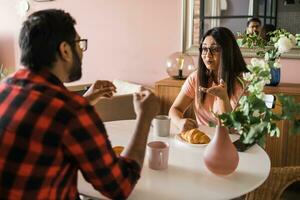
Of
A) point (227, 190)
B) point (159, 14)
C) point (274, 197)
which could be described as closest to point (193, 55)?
point (159, 14)

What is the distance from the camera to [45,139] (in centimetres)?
79

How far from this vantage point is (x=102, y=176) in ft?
2.78

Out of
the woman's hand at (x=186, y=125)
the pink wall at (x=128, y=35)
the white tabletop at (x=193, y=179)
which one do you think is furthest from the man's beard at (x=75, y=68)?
the pink wall at (x=128, y=35)

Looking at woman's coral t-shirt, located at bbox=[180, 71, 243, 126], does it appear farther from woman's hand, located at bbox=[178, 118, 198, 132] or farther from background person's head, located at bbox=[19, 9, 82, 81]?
background person's head, located at bbox=[19, 9, 82, 81]

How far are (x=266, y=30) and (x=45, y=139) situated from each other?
223 cm

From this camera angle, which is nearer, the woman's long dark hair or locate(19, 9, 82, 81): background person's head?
locate(19, 9, 82, 81): background person's head

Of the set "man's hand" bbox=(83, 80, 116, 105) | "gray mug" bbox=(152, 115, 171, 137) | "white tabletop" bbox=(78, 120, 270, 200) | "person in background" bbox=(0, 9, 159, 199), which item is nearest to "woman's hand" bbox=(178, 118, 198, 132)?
"gray mug" bbox=(152, 115, 171, 137)

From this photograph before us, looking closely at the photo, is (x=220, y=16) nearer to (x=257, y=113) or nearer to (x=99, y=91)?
(x=99, y=91)

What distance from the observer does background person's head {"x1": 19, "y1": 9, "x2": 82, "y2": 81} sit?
0.85 m

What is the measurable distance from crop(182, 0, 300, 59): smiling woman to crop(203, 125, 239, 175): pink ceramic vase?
5.63 feet

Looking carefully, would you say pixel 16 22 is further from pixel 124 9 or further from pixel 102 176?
pixel 102 176

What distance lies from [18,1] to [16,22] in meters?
0.22

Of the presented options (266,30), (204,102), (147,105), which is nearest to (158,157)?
(147,105)

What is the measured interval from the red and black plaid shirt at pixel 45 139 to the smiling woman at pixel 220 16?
212cm
